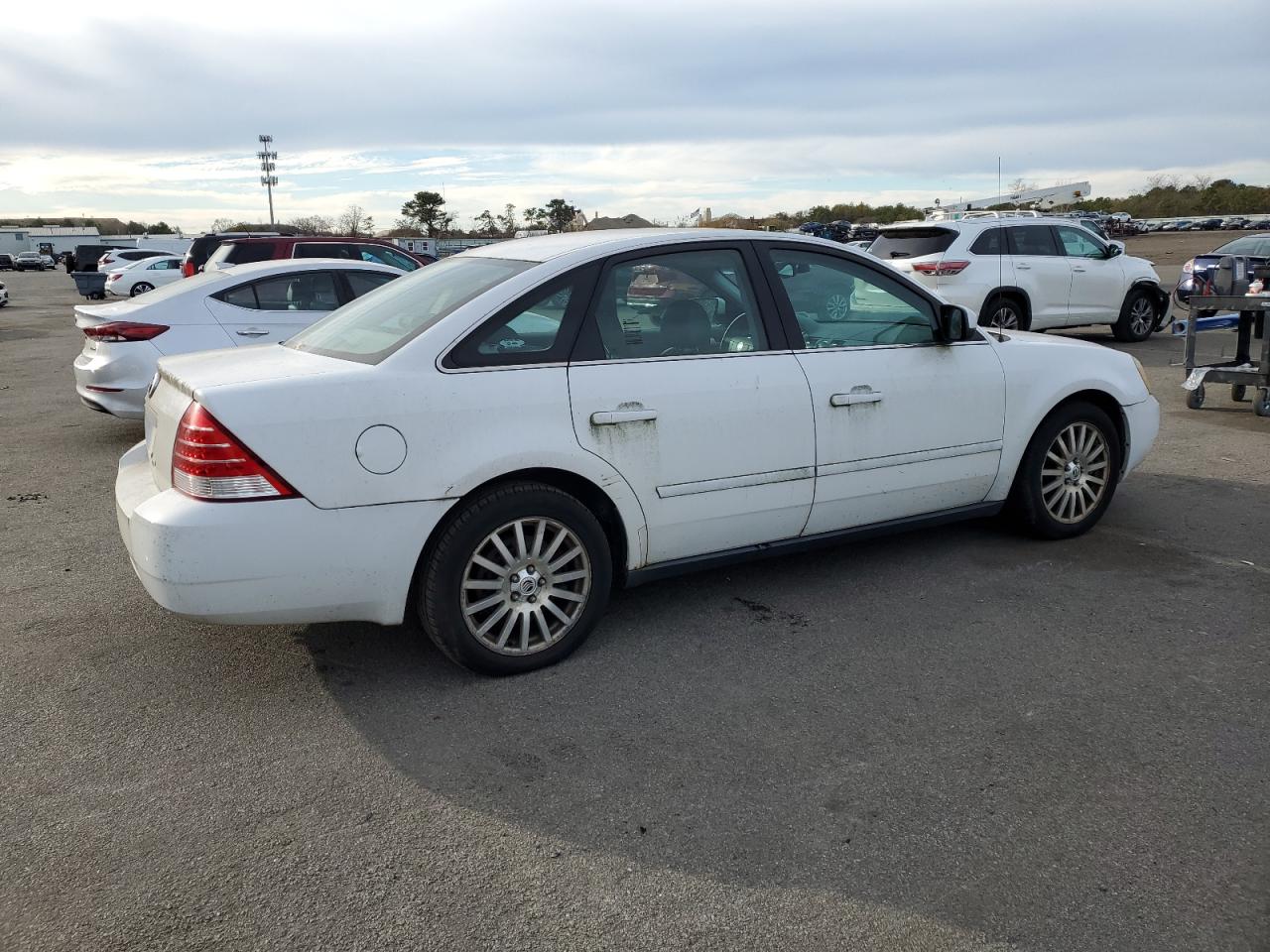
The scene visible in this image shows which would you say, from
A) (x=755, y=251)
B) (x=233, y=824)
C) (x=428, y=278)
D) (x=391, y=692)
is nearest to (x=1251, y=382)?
(x=755, y=251)

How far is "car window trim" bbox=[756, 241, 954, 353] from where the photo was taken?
4.61 m

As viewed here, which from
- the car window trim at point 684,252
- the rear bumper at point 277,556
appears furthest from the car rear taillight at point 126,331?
the car window trim at point 684,252

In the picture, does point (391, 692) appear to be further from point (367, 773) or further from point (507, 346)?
point (507, 346)

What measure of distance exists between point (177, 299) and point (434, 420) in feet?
18.7

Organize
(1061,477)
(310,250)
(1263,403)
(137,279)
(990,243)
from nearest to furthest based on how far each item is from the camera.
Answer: (1061,477) < (1263,403) < (990,243) < (310,250) < (137,279)

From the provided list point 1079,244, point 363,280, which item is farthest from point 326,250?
point 1079,244

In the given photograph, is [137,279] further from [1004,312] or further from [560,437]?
[560,437]

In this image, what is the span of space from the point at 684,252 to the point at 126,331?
5580 millimetres

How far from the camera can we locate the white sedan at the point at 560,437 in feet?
11.8

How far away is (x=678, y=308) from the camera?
4.41 m

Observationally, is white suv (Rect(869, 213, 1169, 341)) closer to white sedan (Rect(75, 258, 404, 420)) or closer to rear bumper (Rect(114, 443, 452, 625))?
white sedan (Rect(75, 258, 404, 420))

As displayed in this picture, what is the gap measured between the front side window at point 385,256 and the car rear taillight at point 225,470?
10212 millimetres

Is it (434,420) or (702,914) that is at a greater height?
(434,420)

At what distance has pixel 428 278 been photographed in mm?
4734
